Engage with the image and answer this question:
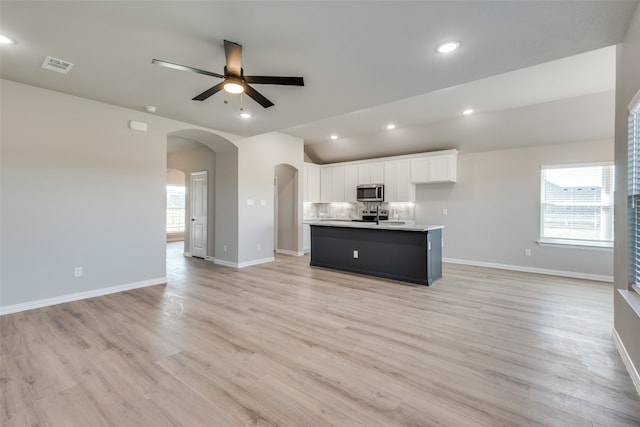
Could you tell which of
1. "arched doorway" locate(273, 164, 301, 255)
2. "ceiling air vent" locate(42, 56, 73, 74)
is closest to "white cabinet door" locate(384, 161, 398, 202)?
"arched doorway" locate(273, 164, 301, 255)

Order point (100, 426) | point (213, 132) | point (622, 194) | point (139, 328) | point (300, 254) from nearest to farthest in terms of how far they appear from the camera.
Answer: point (100, 426) < point (622, 194) < point (139, 328) < point (213, 132) < point (300, 254)

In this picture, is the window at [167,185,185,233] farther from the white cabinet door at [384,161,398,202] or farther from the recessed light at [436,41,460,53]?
the recessed light at [436,41,460,53]

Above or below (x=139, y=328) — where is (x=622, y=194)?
above

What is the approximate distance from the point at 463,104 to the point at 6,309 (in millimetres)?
6811

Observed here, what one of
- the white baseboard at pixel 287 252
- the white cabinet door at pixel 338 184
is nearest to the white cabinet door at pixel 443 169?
the white cabinet door at pixel 338 184

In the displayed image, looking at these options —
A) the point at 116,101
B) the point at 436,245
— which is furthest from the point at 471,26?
the point at 116,101

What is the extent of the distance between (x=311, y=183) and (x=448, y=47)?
5.88m

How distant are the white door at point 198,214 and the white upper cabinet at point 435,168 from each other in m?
4.93

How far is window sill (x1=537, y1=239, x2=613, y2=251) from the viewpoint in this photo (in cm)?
489

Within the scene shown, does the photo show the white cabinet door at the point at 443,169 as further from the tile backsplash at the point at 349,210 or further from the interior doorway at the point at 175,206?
the interior doorway at the point at 175,206

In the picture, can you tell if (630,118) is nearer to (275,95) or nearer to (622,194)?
(622,194)

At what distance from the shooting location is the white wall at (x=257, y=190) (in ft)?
19.3

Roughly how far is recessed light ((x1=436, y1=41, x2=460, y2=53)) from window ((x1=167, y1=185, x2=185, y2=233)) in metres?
10.1

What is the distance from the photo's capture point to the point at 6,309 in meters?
3.29
